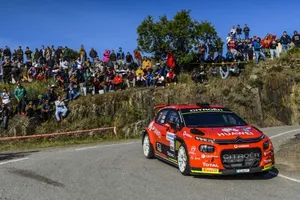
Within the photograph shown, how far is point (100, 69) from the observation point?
28.2 meters

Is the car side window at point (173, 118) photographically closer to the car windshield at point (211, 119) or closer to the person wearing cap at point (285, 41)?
the car windshield at point (211, 119)

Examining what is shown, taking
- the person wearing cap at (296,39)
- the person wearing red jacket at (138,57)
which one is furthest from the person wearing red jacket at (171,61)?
the person wearing cap at (296,39)

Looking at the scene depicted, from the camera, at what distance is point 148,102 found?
25.0 meters

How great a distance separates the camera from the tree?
27.6m

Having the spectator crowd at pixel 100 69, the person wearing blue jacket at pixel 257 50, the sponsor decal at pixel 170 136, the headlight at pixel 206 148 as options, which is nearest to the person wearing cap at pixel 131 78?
the spectator crowd at pixel 100 69

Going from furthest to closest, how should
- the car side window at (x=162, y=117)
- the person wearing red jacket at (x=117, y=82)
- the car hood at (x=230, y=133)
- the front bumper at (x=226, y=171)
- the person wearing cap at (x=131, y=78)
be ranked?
the person wearing cap at (x=131, y=78) → the person wearing red jacket at (x=117, y=82) → the car side window at (x=162, y=117) → the car hood at (x=230, y=133) → the front bumper at (x=226, y=171)

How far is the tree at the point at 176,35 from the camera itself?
27.6 m

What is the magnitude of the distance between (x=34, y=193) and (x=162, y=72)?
20014mm

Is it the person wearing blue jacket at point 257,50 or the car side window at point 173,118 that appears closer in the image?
the car side window at point 173,118

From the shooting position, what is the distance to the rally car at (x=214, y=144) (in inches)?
348

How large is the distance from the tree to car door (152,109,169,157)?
16.1m

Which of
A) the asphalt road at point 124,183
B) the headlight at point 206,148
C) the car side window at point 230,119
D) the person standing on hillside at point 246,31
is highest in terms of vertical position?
the person standing on hillside at point 246,31

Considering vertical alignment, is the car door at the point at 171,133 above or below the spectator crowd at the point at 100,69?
below

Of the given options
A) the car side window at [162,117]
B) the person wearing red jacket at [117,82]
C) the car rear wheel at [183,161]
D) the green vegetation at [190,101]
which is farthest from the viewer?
the person wearing red jacket at [117,82]
